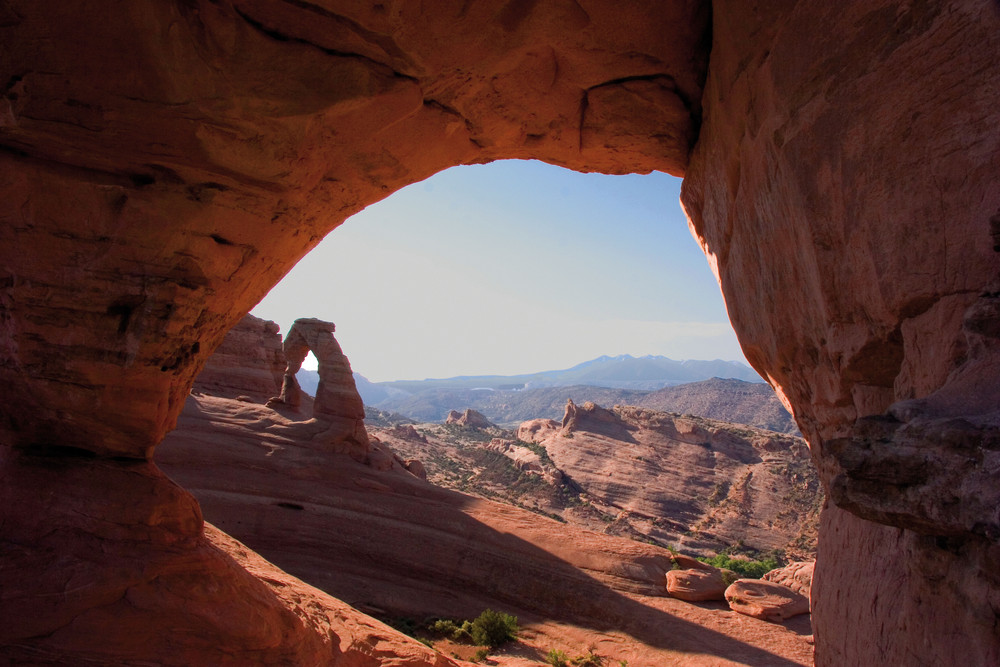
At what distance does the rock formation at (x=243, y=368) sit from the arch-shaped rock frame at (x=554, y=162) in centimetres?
2169

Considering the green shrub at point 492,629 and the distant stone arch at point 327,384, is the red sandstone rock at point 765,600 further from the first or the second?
the distant stone arch at point 327,384

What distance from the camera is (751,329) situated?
545 cm

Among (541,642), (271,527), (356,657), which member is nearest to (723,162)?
(356,657)

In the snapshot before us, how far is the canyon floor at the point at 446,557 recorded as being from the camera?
12.8m

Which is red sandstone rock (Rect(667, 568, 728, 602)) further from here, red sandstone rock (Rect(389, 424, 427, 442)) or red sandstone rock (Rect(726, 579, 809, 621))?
red sandstone rock (Rect(389, 424, 427, 442))

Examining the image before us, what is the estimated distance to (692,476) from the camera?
42.6 metres

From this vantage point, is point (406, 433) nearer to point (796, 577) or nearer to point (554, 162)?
point (796, 577)

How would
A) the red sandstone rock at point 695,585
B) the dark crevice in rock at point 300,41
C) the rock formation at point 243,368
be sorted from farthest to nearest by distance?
the rock formation at point 243,368
the red sandstone rock at point 695,585
the dark crevice in rock at point 300,41

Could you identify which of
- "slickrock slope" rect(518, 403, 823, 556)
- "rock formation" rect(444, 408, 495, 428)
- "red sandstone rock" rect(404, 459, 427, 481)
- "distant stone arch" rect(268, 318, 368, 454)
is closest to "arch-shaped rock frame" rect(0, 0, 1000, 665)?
"distant stone arch" rect(268, 318, 368, 454)

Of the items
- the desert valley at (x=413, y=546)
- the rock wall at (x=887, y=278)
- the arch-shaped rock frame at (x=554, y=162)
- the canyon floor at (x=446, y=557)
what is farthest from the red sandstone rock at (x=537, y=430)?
the rock wall at (x=887, y=278)

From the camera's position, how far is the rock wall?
2.48 metres

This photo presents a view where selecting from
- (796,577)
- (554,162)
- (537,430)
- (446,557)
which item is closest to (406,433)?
(537,430)

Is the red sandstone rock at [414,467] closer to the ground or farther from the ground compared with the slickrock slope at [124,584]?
closer to the ground

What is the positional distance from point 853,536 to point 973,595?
1852 mm
